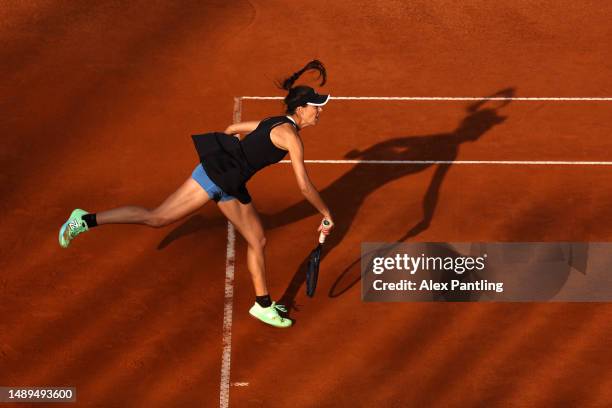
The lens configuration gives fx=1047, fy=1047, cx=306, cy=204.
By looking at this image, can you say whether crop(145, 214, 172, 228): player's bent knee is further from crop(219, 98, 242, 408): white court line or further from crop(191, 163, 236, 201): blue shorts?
crop(219, 98, 242, 408): white court line

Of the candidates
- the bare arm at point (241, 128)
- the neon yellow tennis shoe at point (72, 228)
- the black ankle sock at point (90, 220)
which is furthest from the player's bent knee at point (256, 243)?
the neon yellow tennis shoe at point (72, 228)

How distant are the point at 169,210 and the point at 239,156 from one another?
1.01 m

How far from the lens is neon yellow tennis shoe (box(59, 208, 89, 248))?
1180 cm

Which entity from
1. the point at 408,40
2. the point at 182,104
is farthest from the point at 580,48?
the point at 182,104

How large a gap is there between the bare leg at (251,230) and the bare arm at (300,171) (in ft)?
2.66

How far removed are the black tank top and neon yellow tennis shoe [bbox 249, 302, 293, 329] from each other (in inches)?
50.4

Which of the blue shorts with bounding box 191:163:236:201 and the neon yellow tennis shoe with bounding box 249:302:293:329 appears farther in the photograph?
the neon yellow tennis shoe with bounding box 249:302:293:329

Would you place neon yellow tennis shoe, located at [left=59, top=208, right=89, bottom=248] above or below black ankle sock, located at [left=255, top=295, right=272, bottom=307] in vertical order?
above

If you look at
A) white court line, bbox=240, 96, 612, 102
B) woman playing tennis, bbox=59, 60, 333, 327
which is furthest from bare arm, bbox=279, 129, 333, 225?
white court line, bbox=240, 96, 612, 102

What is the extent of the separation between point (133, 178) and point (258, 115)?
2.32 meters

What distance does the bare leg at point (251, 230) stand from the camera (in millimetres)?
11133

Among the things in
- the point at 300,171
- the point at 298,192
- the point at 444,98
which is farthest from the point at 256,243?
the point at 444,98

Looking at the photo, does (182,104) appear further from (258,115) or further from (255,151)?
(255,151)

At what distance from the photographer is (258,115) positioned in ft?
50.5
